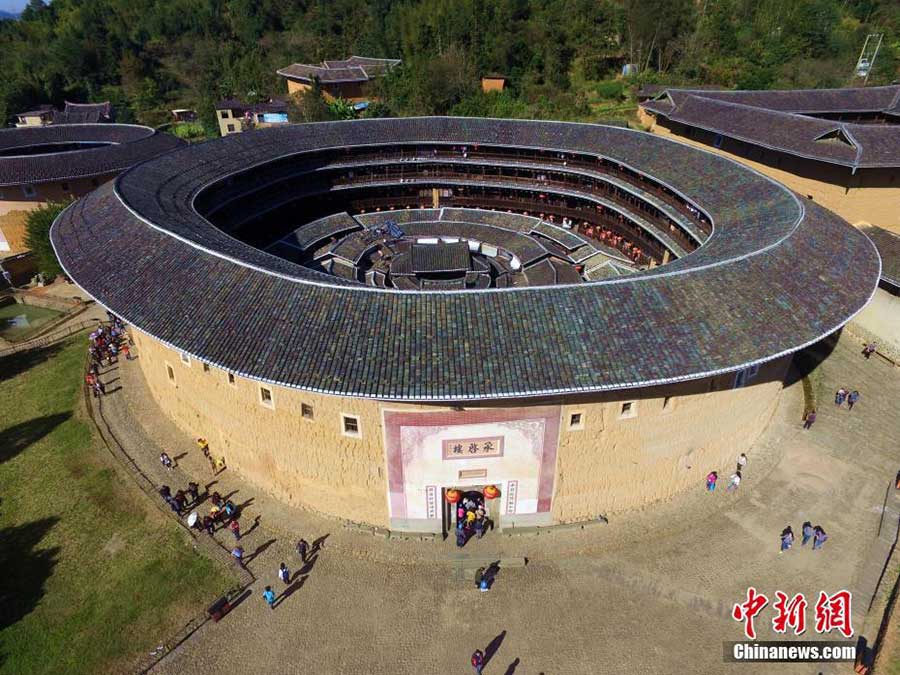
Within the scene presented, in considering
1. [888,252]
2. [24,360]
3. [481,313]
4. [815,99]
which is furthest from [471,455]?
[815,99]

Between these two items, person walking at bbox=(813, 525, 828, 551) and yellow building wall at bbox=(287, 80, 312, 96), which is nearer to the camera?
person walking at bbox=(813, 525, 828, 551)

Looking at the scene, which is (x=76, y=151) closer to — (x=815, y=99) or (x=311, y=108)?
(x=311, y=108)

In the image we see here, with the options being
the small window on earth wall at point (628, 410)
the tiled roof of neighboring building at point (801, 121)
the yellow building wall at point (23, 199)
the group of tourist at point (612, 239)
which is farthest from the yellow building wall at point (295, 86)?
the small window on earth wall at point (628, 410)

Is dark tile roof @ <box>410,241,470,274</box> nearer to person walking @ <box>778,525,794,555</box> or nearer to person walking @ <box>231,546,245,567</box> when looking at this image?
person walking @ <box>231,546,245,567</box>

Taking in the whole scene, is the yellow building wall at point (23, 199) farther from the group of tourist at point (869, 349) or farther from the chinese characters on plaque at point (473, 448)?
the group of tourist at point (869, 349)

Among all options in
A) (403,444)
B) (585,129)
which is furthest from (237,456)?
(585,129)

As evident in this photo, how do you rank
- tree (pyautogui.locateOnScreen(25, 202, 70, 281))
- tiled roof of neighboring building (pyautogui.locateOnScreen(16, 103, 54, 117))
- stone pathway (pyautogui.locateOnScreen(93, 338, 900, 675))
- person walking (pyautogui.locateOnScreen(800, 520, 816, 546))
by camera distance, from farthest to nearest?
tiled roof of neighboring building (pyautogui.locateOnScreen(16, 103, 54, 117)) < tree (pyautogui.locateOnScreen(25, 202, 70, 281)) < person walking (pyautogui.locateOnScreen(800, 520, 816, 546)) < stone pathway (pyautogui.locateOnScreen(93, 338, 900, 675))

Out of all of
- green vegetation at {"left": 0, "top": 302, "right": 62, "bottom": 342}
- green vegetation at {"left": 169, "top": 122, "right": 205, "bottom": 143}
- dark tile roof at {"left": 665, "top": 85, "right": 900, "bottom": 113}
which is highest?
dark tile roof at {"left": 665, "top": 85, "right": 900, "bottom": 113}

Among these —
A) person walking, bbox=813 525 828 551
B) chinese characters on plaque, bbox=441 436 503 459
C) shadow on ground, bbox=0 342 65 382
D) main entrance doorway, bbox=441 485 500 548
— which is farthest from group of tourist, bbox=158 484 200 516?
person walking, bbox=813 525 828 551
